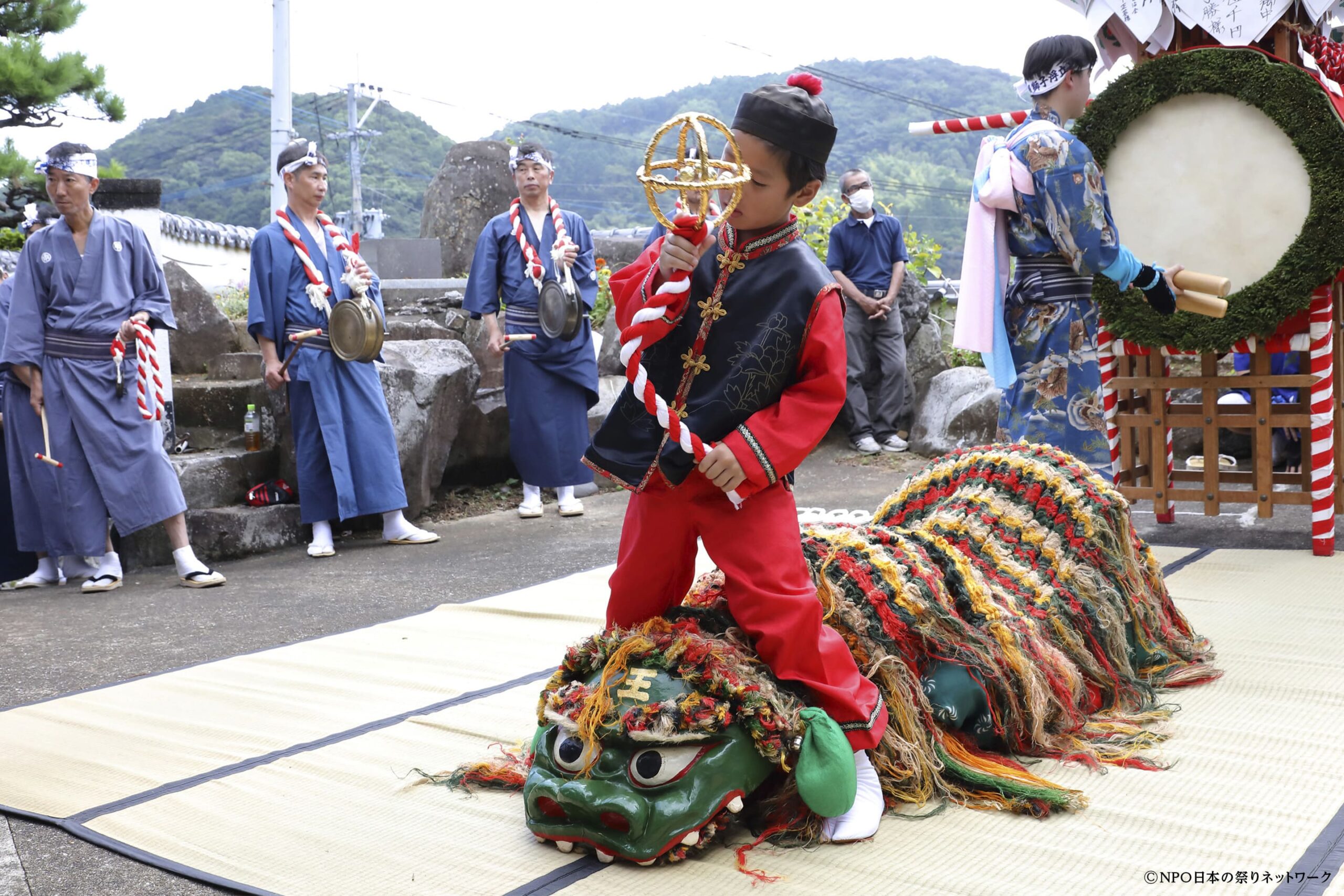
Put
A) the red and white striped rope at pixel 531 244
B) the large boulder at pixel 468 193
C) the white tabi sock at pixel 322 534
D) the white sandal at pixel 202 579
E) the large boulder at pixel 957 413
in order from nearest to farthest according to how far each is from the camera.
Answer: the white sandal at pixel 202 579 < the white tabi sock at pixel 322 534 < the red and white striped rope at pixel 531 244 < the large boulder at pixel 957 413 < the large boulder at pixel 468 193

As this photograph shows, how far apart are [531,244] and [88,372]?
2253 mm

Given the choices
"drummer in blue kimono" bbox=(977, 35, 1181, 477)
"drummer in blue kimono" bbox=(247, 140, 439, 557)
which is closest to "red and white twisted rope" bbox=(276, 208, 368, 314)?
"drummer in blue kimono" bbox=(247, 140, 439, 557)

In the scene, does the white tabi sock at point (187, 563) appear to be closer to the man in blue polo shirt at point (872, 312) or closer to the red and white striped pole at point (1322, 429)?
the red and white striped pole at point (1322, 429)

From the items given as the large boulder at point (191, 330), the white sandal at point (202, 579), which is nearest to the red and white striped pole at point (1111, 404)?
the white sandal at point (202, 579)

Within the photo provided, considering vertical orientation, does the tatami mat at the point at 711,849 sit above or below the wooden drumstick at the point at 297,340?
below

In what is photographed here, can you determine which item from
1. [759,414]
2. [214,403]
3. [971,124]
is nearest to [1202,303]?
[971,124]

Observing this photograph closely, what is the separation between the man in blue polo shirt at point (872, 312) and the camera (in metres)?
8.22

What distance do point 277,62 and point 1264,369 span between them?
1017cm

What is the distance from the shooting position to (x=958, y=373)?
8.26 m

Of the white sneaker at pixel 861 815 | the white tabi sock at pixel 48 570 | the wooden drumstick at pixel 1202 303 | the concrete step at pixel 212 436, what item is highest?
the wooden drumstick at pixel 1202 303

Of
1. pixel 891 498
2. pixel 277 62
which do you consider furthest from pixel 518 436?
pixel 277 62

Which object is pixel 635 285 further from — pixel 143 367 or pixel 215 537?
pixel 215 537

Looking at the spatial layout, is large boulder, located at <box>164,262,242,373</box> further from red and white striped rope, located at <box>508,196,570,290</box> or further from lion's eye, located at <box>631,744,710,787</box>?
lion's eye, located at <box>631,744,710,787</box>

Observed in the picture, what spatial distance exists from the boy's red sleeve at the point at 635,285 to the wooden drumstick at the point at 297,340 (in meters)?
3.45
